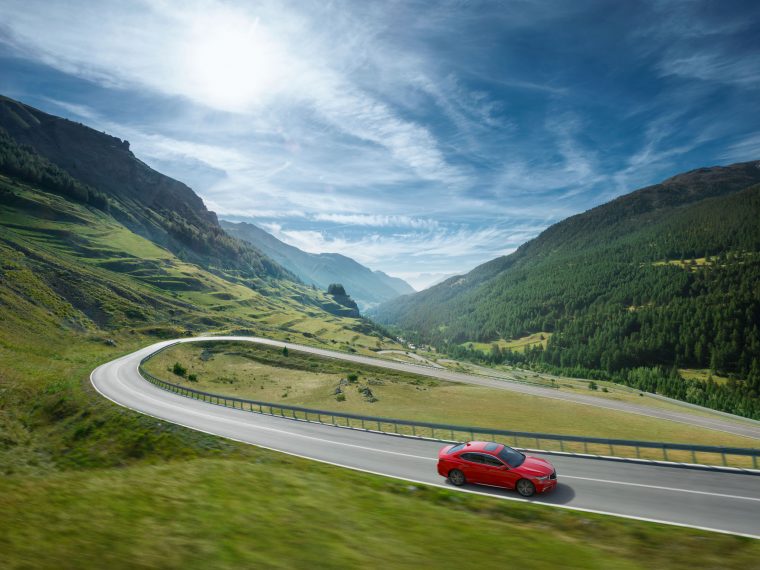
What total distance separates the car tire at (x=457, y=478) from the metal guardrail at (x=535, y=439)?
26.9 ft

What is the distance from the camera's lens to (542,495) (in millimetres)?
15602

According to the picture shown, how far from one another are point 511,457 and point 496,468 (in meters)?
0.92

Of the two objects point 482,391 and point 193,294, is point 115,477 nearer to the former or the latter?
point 482,391

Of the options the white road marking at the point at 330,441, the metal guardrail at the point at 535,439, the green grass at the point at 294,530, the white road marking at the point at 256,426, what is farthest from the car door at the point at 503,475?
the metal guardrail at the point at 535,439

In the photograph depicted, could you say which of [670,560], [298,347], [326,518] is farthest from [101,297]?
[670,560]

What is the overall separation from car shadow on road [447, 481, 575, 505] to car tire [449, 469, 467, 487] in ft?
0.84

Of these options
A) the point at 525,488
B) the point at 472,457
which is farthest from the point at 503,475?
the point at 472,457

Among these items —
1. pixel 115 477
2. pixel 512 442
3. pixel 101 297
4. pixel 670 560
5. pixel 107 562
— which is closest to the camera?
pixel 107 562

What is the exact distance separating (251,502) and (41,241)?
18365 cm

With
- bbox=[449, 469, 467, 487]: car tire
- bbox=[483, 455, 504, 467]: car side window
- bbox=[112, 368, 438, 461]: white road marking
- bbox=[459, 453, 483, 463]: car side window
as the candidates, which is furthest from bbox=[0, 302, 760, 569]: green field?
bbox=[112, 368, 438, 461]: white road marking

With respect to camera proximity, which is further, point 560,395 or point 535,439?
point 560,395

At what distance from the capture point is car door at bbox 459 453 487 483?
16.7m

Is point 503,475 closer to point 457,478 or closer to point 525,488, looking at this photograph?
point 525,488

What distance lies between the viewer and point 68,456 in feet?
71.8
